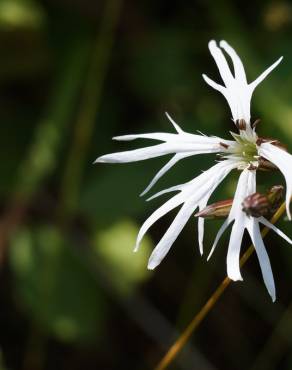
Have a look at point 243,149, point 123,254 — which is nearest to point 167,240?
point 243,149

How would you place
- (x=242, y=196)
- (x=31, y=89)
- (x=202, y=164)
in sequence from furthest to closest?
(x=31, y=89) → (x=202, y=164) → (x=242, y=196)

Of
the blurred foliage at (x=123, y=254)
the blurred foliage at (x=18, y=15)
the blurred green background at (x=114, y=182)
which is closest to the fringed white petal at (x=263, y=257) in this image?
the blurred green background at (x=114, y=182)

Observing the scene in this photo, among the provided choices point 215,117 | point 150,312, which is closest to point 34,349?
point 150,312

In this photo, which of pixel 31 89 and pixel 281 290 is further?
pixel 31 89

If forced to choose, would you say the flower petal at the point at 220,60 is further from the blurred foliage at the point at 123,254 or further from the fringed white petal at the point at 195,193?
the blurred foliage at the point at 123,254

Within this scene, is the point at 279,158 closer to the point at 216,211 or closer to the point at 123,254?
the point at 216,211

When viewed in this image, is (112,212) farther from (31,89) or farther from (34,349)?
(31,89)

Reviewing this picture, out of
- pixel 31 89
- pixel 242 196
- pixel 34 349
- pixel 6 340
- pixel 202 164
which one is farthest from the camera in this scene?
pixel 31 89
